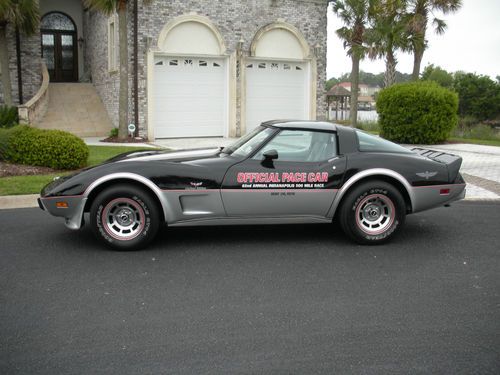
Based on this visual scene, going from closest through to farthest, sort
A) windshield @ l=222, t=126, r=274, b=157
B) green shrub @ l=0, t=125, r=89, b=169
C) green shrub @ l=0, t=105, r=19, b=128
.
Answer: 1. windshield @ l=222, t=126, r=274, b=157
2. green shrub @ l=0, t=125, r=89, b=169
3. green shrub @ l=0, t=105, r=19, b=128

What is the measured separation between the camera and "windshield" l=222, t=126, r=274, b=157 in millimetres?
6496

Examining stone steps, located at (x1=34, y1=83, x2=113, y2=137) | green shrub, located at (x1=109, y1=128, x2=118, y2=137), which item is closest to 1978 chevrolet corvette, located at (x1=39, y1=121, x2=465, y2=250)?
green shrub, located at (x1=109, y1=128, x2=118, y2=137)

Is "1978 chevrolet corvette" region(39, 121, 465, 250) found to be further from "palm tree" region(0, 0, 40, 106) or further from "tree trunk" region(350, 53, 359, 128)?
"tree trunk" region(350, 53, 359, 128)

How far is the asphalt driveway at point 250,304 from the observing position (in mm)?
3658

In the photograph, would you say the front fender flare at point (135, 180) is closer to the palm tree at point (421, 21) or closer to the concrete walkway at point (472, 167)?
the concrete walkway at point (472, 167)

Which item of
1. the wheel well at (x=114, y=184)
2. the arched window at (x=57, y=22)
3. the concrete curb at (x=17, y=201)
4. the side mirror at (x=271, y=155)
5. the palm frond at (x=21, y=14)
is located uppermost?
the arched window at (x=57, y=22)

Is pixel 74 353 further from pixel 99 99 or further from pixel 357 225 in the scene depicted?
pixel 99 99

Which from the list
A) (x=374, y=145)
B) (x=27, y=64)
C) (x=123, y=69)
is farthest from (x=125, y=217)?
(x=27, y=64)

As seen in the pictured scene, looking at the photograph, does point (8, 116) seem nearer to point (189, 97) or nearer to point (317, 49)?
point (189, 97)

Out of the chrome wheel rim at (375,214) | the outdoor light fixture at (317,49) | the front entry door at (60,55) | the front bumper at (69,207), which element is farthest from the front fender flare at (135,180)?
the front entry door at (60,55)

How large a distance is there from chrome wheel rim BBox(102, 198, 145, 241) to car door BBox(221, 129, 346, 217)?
93 centimetres

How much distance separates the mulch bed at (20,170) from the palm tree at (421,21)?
20.8 m

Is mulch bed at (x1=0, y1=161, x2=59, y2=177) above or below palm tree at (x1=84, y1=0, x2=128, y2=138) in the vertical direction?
below

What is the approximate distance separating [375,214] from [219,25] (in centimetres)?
1576
